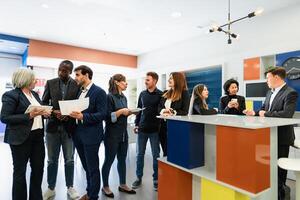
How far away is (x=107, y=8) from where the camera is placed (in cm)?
392

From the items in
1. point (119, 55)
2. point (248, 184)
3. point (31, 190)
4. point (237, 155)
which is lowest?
point (31, 190)

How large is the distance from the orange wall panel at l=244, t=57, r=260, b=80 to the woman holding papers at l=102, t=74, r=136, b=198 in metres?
2.77

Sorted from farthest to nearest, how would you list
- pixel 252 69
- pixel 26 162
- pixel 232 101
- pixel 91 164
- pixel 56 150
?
pixel 252 69 < pixel 232 101 < pixel 56 150 < pixel 91 164 < pixel 26 162

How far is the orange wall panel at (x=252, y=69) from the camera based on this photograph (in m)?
4.03

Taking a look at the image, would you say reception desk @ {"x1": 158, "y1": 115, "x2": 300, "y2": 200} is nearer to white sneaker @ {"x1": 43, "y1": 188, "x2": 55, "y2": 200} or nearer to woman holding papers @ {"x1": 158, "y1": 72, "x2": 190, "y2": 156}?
woman holding papers @ {"x1": 158, "y1": 72, "x2": 190, "y2": 156}

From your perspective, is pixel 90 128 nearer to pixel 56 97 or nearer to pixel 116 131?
pixel 116 131

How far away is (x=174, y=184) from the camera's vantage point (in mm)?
1844

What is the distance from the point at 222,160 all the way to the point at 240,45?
365 centimetres

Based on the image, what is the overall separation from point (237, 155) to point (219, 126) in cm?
23

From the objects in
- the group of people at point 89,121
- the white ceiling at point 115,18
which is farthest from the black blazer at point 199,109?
the white ceiling at point 115,18

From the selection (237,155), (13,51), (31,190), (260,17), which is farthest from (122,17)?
(13,51)

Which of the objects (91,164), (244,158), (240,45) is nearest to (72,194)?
(91,164)

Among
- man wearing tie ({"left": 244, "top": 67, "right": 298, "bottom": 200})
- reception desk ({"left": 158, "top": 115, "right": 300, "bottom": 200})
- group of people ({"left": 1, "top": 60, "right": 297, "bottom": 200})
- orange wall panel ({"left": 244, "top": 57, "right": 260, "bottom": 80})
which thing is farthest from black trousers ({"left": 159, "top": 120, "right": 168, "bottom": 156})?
orange wall panel ({"left": 244, "top": 57, "right": 260, "bottom": 80})

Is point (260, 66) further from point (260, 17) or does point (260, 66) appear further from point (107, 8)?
point (107, 8)
